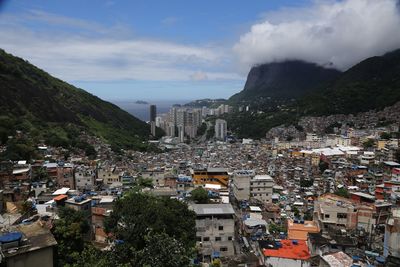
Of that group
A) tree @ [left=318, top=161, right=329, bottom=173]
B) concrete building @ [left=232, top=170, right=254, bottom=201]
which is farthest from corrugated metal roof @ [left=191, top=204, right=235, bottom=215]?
tree @ [left=318, top=161, right=329, bottom=173]

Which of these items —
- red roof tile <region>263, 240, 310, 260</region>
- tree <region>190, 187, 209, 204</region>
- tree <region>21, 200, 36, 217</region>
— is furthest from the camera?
tree <region>190, 187, 209, 204</region>

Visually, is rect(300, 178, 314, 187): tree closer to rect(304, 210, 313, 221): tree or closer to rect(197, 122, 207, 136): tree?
rect(304, 210, 313, 221): tree

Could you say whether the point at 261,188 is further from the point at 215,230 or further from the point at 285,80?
the point at 285,80

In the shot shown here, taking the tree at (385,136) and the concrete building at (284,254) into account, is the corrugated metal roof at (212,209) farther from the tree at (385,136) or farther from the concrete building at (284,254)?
the tree at (385,136)

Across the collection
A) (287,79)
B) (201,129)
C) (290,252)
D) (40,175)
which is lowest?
(201,129)

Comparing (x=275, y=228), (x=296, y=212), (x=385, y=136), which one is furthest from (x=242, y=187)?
(x=385, y=136)

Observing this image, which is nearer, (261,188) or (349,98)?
(261,188)
